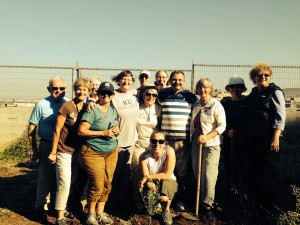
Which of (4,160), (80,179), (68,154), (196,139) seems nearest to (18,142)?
(4,160)

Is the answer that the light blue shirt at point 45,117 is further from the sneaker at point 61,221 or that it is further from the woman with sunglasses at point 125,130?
the sneaker at point 61,221

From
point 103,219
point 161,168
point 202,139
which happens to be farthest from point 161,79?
point 103,219

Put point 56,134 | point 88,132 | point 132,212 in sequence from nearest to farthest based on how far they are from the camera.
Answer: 1. point 88,132
2. point 56,134
3. point 132,212

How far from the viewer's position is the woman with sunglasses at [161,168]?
4.25 metres

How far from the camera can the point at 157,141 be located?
4.21 meters

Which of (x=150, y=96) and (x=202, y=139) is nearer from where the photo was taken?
(x=202, y=139)

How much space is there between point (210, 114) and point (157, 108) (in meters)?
0.86

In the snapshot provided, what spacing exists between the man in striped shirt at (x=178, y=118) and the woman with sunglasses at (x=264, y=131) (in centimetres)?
93

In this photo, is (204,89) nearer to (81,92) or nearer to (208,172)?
(208,172)

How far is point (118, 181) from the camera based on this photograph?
4.88 meters

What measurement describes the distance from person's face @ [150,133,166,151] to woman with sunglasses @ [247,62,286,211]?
129 cm

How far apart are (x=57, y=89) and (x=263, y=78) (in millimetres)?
2980

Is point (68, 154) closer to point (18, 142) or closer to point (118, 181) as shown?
point (118, 181)

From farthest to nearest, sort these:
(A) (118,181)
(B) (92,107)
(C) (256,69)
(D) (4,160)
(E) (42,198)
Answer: (D) (4,160) < (A) (118,181) < (E) (42,198) < (C) (256,69) < (B) (92,107)
